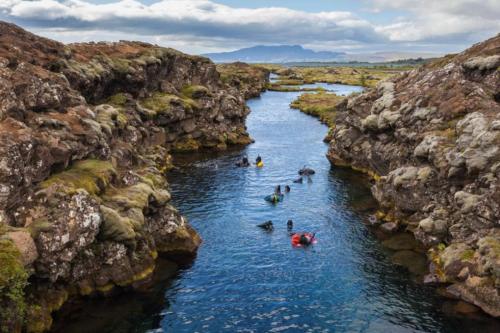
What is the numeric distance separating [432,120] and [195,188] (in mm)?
43126

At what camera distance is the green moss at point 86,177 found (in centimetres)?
4966

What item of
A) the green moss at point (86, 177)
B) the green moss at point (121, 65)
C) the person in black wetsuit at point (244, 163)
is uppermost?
the green moss at point (121, 65)

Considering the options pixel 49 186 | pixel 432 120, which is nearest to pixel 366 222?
pixel 432 120

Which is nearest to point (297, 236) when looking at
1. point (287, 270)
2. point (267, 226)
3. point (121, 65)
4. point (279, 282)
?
point (267, 226)

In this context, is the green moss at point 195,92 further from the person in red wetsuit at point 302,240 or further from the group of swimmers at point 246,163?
the person in red wetsuit at point 302,240

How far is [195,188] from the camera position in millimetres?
89125

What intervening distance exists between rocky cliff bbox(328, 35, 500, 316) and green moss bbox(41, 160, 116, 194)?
1532 inches

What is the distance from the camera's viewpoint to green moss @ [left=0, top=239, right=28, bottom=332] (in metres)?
36.6

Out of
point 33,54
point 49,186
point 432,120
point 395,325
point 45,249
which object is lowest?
point 395,325

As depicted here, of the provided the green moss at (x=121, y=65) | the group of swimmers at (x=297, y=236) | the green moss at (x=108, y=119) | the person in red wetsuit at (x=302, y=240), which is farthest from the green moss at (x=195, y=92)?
the person in red wetsuit at (x=302, y=240)

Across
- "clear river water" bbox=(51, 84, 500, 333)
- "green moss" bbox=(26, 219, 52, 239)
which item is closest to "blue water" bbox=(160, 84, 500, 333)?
"clear river water" bbox=(51, 84, 500, 333)

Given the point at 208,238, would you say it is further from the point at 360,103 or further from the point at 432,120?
the point at 360,103

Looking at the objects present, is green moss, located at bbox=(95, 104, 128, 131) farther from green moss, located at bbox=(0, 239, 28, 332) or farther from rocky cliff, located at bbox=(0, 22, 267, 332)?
green moss, located at bbox=(0, 239, 28, 332)

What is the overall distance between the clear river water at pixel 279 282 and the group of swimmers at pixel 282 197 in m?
0.96
